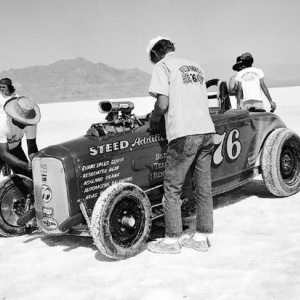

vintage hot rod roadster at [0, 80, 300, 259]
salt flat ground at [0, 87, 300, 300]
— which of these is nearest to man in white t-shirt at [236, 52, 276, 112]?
vintage hot rod roadster at [0, 80, 300, 259]

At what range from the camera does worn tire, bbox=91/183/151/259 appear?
13.8 ft

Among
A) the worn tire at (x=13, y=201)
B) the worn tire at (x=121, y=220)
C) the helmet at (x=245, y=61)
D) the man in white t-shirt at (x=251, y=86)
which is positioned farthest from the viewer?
the helmet at (x=245, y=61)

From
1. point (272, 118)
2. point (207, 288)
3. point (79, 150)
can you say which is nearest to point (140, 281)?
point (207, 288)

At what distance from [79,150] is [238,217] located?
2184mm

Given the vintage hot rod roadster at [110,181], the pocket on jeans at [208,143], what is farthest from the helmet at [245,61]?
the pocket on jeans at [208,143]

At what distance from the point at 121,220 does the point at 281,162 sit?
9.14 feet

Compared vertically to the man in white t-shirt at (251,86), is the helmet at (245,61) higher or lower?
higher

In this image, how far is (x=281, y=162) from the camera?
20.9 feet

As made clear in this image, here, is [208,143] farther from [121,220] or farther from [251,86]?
[251,86]

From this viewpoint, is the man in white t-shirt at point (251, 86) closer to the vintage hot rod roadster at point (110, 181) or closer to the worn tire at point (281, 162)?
the worn tire at point (281, 162)

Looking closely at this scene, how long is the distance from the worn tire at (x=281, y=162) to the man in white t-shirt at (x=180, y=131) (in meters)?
1.79

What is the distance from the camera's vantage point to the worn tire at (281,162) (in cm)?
613

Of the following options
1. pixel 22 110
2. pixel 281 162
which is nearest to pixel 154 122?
pixel 22 110

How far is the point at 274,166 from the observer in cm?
610
